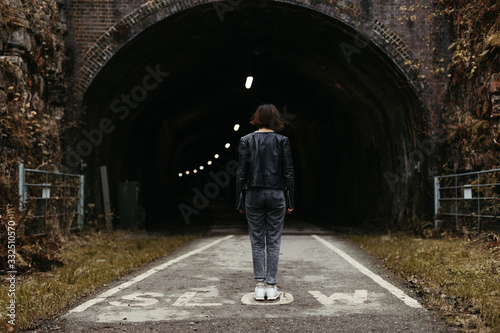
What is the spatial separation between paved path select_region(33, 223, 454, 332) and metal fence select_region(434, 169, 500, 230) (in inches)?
141

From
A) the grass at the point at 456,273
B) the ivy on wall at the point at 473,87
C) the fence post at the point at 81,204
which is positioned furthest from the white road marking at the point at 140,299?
the ivy on wall at the point at 473,87

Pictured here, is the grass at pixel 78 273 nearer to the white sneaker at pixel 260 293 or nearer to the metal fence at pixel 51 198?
the metal fence at pixel 51 198

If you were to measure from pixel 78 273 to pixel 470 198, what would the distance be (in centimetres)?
842

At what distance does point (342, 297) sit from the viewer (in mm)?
5652

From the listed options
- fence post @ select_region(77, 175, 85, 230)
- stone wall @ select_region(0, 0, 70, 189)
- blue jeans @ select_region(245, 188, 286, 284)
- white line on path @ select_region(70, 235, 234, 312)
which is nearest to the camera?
white line on path @ select_region(70, 235, 234, 312)

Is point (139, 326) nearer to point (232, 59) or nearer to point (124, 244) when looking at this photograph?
point (124, 244)

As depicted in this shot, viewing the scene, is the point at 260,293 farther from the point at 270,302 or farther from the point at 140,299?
the point at 140,299

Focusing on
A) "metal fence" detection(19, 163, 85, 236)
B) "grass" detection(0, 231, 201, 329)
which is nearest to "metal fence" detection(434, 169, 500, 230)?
"grass" detection(0, 231, 201, 329)

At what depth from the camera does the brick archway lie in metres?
12.9

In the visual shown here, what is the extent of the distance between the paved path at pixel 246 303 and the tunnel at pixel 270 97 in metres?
6.78

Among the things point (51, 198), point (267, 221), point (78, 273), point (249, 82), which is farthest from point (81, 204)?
point (249, 82)

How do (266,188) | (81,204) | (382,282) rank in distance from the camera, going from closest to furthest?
(266,188)
(382,282)
(81,204)

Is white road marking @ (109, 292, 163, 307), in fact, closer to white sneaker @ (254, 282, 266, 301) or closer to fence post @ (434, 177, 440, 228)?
white sneaker @ (254, 282, 266, 301)

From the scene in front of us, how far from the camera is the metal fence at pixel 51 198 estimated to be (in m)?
9.58
